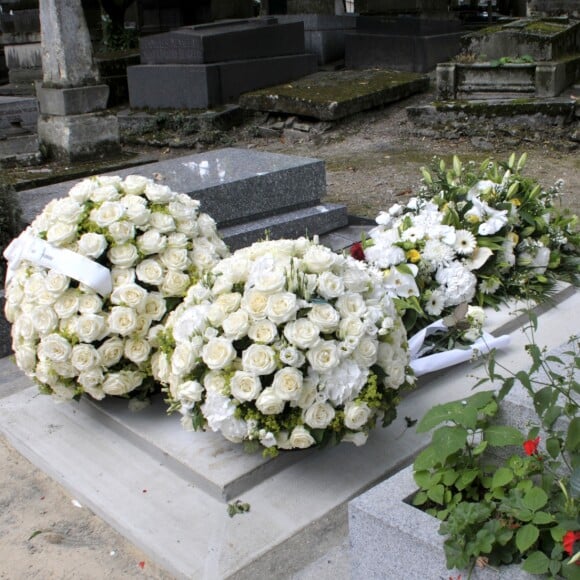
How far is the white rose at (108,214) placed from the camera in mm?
2943

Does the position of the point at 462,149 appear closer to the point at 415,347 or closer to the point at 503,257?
the point at 503,257

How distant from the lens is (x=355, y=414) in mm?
2441

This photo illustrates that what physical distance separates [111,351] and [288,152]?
6.22m

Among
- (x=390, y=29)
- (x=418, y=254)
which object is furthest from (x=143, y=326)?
(x=390, y=29)

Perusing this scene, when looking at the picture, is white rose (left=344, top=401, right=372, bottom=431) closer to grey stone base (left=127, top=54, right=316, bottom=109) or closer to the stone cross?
the stone cross

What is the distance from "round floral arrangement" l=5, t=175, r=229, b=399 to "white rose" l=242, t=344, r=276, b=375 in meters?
0.65

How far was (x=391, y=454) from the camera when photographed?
2.78 meters

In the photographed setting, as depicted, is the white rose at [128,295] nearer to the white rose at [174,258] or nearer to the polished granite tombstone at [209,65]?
the white rose at [174,258]

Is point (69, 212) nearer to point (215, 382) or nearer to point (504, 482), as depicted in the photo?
point (215, 382)

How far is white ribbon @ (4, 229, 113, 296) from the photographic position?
9.42 ft

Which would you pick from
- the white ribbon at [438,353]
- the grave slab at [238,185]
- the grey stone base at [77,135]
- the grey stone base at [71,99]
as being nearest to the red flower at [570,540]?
the white ribbon at [438,353]

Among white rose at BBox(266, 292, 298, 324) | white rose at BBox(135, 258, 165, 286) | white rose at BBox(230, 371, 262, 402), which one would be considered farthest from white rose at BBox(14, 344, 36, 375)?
white rose at BBox(266, 292, 298, 324)

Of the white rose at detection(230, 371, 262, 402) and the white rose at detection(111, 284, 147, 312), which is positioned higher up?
the white rose at detection(111, 284, 147, 312)

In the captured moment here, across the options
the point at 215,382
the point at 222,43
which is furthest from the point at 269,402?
the point at 222,43
